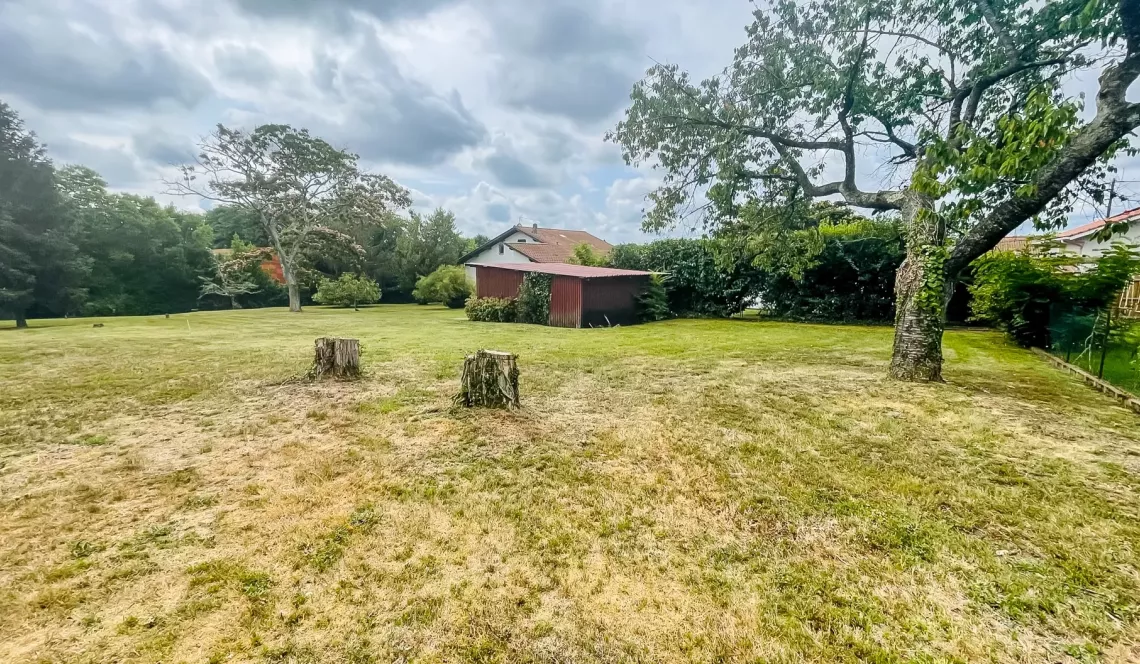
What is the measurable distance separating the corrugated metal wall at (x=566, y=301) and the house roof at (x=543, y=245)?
30.3ft

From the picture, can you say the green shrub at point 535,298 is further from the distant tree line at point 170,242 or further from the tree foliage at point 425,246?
the tree foliage at point 425,246

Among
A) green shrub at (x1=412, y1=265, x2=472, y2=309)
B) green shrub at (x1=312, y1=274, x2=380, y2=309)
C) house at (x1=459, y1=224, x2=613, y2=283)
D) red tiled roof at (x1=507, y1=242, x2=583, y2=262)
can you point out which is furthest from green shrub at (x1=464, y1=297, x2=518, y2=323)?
green shrub at (x1=312, y1=274, x2=380, y2=309)

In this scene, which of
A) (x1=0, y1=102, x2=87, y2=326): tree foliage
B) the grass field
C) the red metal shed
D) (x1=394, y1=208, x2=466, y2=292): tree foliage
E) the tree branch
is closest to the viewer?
the grass field

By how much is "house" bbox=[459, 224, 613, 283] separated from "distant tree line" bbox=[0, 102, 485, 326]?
320 cm

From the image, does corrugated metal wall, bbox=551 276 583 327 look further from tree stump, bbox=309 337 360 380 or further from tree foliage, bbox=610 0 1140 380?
tree stump, bbox=309 337 360 380

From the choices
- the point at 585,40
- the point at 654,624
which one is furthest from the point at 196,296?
the point at 654,624

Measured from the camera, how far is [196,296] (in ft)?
83.4

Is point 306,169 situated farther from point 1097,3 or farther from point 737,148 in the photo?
point 1097,3

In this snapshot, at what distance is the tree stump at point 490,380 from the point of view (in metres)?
4.69

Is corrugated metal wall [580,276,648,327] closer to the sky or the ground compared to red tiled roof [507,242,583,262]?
A: closer to the ground

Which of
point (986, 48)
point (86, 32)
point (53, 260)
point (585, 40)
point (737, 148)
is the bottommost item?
point (53, 260)

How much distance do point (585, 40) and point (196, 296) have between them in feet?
90.1

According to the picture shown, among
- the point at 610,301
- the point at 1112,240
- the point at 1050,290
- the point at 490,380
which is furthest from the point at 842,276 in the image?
the point at 490,380

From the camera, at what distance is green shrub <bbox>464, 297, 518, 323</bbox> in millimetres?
15445
